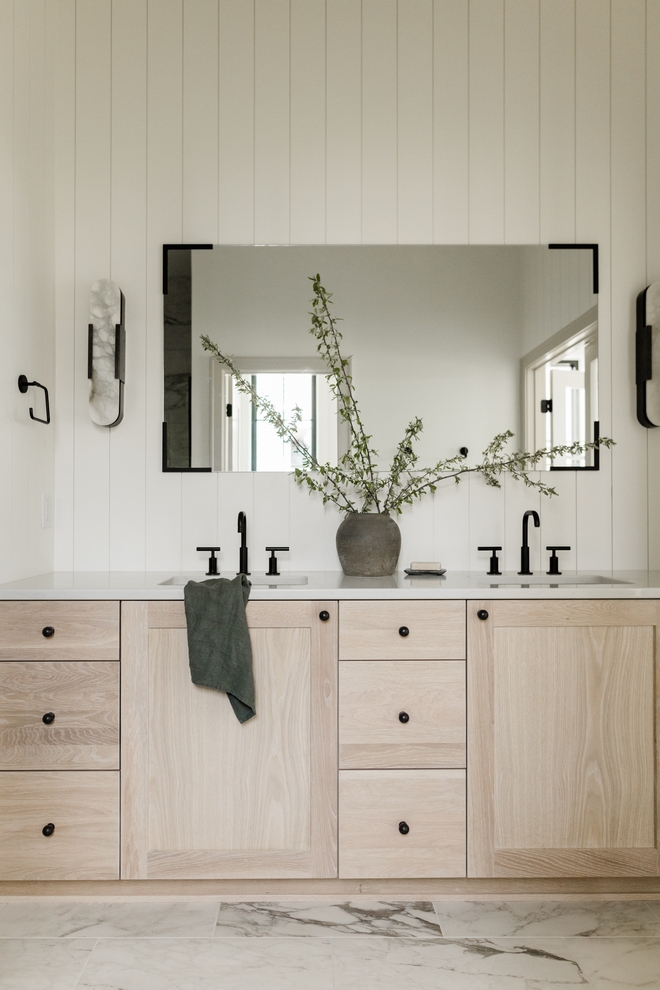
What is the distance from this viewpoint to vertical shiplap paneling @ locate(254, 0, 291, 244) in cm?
253

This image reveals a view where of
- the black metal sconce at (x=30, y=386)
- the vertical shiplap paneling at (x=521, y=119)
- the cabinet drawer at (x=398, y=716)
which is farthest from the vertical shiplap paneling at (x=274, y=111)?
the cabinet drawer at (x=398, y=716)

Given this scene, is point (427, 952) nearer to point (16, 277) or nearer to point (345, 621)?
point (345, 621)

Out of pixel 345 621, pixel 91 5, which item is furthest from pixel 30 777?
pixel 91 5

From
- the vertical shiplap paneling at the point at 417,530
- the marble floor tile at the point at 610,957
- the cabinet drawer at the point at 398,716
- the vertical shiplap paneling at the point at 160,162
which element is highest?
the vertical shiplap paneling at the point at 160,162

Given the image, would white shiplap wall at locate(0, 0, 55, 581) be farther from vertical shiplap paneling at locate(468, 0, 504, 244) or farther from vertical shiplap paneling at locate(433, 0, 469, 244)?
vertical shiplap paneling at locate(468, 0, 504, 244)

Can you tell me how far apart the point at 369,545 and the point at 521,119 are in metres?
1.55

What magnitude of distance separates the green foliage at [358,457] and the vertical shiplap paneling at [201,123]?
0.32 meters

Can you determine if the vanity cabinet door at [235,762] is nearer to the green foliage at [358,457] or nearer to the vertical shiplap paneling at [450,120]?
the green foliage at [358,457]

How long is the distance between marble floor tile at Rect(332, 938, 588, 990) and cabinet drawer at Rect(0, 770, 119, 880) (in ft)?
2.16

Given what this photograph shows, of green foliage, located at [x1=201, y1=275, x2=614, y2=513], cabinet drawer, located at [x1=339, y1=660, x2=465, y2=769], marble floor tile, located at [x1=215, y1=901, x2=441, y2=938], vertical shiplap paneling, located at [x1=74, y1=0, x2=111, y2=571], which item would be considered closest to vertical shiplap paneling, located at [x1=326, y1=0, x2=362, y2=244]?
green foliage, located at [x1=201, y1=275, x2=614, y2=513]

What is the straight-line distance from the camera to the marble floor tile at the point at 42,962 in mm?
1685

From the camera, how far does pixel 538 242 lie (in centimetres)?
256

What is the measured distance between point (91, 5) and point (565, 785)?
2.88m

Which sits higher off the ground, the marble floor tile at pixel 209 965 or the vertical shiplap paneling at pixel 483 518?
the vertical shiplap paneling at pixel 483 518
